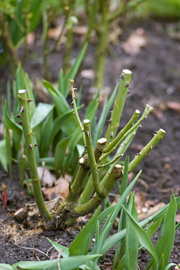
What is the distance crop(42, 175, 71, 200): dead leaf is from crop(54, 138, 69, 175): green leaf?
5 cm

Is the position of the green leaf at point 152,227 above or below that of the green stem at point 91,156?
below

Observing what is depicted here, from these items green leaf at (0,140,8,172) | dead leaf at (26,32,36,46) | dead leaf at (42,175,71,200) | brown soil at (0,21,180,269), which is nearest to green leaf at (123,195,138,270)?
brown soil at (0,21,180,269)

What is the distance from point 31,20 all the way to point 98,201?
66.4 inches

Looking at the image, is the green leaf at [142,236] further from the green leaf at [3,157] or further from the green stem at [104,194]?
the green leaf at [3,157]

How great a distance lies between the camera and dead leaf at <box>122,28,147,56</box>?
12.1 feet

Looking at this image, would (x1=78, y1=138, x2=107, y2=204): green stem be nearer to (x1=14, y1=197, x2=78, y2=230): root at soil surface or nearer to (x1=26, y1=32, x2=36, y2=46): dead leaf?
(x1=14, y1=197, x2=78, y2=230): root at soil surface

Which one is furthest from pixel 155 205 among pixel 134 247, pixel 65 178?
pixel 134 247

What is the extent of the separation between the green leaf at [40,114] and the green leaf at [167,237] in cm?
78

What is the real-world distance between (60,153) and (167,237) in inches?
27.9

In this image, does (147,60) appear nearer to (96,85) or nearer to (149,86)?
(149,86)

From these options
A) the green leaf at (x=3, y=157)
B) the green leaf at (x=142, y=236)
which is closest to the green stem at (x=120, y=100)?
the green leaf at (x=142, y=236)

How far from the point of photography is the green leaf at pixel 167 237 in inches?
51.0

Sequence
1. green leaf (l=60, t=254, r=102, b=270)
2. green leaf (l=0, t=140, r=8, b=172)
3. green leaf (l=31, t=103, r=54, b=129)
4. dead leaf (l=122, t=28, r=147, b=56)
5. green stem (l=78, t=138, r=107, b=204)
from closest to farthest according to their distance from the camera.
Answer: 1. green leaf (l=60, t=254, r=102, b=270)
2. green stem (l=78, t=138, r=107, b=204)
3. green leaf (l=31, t=103, r=54, b=129)
4. green leaf (l=0, t=140, r=8, b=172)
5. dead leaf (l=122, t=28, r=147, b=56)

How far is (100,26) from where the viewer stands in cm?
289
